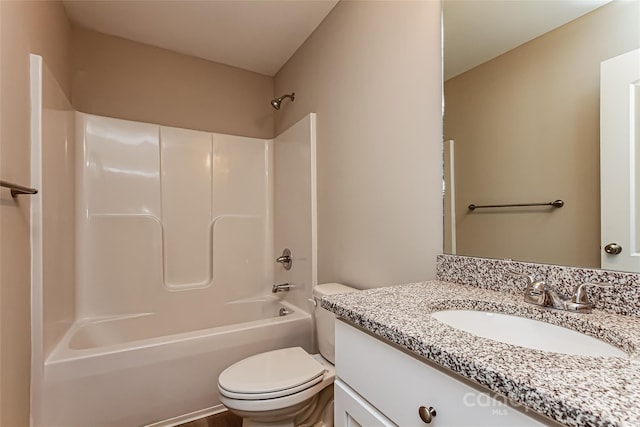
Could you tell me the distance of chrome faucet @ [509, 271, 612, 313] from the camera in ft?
2.35

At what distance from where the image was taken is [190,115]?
246 centimetres

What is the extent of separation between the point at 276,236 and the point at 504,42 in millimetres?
2067

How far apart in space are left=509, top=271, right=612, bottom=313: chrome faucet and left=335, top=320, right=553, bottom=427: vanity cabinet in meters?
0.41

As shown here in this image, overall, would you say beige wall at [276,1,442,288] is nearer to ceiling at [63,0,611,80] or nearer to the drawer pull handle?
ceiling at [63,0,611,80]

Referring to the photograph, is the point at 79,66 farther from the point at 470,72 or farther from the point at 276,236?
the point at 470,72

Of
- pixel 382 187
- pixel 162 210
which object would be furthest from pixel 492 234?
pixel 162 210

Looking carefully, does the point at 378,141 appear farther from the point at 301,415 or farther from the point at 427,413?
the point at 301,415

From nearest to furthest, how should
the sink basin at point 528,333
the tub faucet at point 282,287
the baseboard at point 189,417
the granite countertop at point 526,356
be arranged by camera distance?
the granite countertop at point 526,356
the sink basin at point 528,333
the baseboard at point 189,417
the tub faucet at point 282,287

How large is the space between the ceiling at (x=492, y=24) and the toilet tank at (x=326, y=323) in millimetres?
1108

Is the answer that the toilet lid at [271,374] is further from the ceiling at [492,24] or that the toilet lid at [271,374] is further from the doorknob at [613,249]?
the ceiling at [492,24]

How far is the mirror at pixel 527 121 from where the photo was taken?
2.57 feet

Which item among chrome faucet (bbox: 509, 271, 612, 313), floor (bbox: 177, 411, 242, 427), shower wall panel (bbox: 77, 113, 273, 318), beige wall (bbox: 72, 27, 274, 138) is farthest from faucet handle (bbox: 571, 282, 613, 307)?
beige wall (bbox: 72, 27, 274, 138)

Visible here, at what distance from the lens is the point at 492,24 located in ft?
3.46

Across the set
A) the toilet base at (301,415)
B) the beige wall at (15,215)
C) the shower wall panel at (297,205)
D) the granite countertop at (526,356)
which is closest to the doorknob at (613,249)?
the granite countertop at (526,356)
